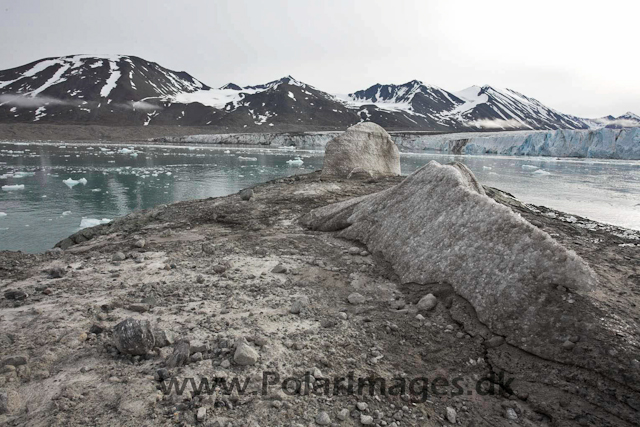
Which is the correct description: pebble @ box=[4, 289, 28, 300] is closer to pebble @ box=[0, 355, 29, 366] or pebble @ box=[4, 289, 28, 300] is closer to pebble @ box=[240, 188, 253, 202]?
pebble @ box=[0, 355, 29, 366]

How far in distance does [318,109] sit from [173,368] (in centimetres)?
15278

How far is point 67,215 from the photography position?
10.8m

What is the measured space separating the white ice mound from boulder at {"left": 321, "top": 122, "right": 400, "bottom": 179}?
5522 mm

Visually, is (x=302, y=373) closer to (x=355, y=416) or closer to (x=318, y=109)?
(x=355, y=416)

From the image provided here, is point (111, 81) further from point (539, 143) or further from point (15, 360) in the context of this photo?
point (15, 360)

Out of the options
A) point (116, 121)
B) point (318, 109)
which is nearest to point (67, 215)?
point (116, 121)

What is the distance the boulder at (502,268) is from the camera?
2.67 meters

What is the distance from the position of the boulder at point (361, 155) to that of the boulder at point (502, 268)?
607cm

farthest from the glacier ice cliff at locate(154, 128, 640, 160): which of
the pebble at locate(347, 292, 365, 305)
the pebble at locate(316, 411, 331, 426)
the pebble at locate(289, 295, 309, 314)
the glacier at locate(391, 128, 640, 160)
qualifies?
the pebble at locate(316, 411, 331, 426)

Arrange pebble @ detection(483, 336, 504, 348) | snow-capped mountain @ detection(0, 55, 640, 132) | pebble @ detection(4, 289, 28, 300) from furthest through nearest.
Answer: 1. snow-capped mountain @ detection(0, 55, 640, 132)
2. pebble @ detection(4, 289, 28, 300)
3. pebble @ detection(483, 336, 504, 348)

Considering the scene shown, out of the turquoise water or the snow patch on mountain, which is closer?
the turquoise water

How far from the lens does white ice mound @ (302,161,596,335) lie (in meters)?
3.01

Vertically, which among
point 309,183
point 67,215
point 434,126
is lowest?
point 67,215

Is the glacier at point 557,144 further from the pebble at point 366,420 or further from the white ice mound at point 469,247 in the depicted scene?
the pebble at point 366,420
